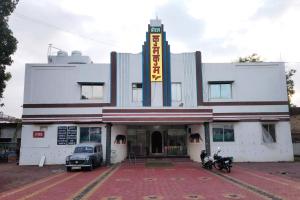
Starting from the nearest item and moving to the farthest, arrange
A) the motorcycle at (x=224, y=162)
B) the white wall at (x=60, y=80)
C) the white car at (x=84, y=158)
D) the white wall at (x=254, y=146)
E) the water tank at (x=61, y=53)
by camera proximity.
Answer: the motorcycle at (x=224, y=162) < the white car at (x=84, y=158) < the white wall at (x=254, y=146) < the white wall at (x=60, y=80) < the water tank at (x=61, y=53)

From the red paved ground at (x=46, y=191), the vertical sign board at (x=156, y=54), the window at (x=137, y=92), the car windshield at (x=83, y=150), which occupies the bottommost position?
the red paved ground at (x=46, y=191)

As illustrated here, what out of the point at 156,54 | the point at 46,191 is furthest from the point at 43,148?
the point at 46,191

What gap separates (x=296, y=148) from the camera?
1329 inches

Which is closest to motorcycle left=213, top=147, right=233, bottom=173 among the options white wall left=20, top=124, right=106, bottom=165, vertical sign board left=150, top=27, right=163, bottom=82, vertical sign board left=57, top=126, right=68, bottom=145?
vertical sign board left=150, top=27, right=163, bottom=82

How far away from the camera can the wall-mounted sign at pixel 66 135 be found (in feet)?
94.6

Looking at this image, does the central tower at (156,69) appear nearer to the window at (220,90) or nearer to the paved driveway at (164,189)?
the window at (220,90)

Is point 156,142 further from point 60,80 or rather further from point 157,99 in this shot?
point 60,80

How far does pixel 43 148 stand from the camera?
28.7 metres

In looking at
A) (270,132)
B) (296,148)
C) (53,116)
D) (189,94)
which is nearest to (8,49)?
(53,116)

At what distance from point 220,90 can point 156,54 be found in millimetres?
6711

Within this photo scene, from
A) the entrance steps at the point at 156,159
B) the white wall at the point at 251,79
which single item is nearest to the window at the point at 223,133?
the white wall at the point at 251,79

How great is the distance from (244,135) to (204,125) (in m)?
4.18

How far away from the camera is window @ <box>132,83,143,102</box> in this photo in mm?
29547

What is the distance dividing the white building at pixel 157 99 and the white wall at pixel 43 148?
83 millimetres
